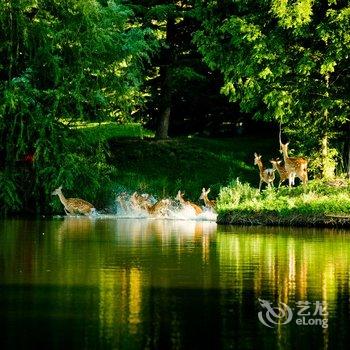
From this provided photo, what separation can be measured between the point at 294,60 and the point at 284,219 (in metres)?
7.43

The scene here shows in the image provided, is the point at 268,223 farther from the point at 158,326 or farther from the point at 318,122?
the point at 158,326

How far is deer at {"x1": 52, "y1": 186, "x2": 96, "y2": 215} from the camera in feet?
109

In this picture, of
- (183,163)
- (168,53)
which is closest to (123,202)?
(183,163)

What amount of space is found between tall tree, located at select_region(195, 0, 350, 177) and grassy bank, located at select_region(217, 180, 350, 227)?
13.5 feet

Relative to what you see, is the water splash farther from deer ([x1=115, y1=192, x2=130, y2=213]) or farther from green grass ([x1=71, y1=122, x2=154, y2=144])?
green grass ([x1=71, y1=122, x2=154, y2=144])

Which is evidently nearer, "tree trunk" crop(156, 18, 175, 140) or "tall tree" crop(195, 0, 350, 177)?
"tall tree" crop(195, 0, 350, 177)

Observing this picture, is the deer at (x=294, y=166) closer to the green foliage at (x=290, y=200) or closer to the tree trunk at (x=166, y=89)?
the green foliage at (x=290, y=200)

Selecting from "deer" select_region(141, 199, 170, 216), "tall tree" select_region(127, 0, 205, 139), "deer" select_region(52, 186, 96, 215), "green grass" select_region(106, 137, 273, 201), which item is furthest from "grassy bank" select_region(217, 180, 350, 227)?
"tall tree" select_region(127, 0, 205, 139)

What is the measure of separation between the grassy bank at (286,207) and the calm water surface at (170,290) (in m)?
3.17

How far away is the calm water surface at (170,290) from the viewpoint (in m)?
10.9

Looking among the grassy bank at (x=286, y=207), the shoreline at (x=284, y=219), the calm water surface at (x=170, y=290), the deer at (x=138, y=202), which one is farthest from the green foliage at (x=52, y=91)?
the calm water surface at (x=170, y=290)

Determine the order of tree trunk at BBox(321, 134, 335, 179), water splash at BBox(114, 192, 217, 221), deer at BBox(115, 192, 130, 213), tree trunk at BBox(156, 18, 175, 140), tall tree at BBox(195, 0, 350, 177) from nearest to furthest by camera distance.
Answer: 1. tall tree at BBox(195, 0, 350, 177)
2. water splash at BBox(114, 192, 217, 221)
3. tree trunk at BBox(321, 134, 335, 179)
4. deer at BBox(115, 192, 130, 213)
5. tree trunk at BBox(156, 18, 175, 140)

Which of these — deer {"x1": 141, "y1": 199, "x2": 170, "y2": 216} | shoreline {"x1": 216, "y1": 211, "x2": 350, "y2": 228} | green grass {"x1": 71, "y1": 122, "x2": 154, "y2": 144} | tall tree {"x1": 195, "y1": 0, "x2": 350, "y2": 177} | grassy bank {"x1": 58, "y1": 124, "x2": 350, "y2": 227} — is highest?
tall tree {"x1": 195, "y1": 0, "x2": 350, "y2": 177}

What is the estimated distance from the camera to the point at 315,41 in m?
33.7
